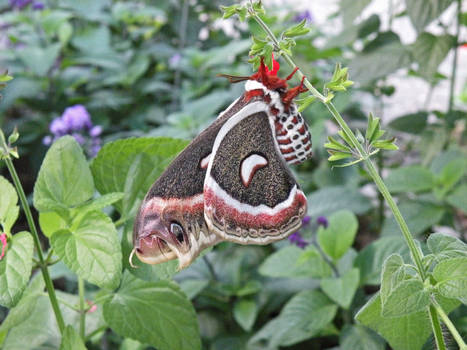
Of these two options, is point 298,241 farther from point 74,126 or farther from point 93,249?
point 74,126

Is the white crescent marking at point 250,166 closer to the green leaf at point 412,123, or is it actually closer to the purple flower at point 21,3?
the green leaf at point 412,123

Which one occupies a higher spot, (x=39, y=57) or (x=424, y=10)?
(x=424, y=10)

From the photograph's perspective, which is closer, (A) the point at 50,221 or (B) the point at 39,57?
(A) the point at 50,221

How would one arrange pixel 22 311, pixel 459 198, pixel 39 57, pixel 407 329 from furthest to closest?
1. pixel 39 57
2. pixel 459 198
3. pixel 22 311
4. pixel 407 329

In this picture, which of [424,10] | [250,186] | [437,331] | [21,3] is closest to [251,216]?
[250,186]

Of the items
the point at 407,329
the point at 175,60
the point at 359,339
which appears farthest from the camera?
the point at 175,60

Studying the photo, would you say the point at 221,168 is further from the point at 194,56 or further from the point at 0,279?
the point at 194,56

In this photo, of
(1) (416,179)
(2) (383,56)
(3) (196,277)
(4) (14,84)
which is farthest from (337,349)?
(4) (14,84)
